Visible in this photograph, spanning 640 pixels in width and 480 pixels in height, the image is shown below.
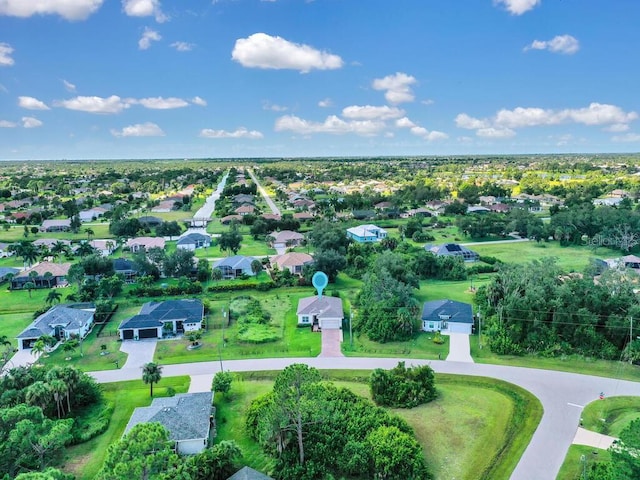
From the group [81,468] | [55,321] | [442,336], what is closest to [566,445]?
[442,336]

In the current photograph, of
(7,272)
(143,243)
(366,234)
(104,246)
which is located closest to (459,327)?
(366,234)

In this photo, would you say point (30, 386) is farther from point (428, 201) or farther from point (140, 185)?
point (140, 185)

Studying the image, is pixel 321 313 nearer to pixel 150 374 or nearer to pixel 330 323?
pixel 330 323

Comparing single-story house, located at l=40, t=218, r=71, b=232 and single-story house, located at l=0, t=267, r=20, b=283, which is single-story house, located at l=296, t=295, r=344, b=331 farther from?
single-story house, located at l=40, t=218, r=71, b=232

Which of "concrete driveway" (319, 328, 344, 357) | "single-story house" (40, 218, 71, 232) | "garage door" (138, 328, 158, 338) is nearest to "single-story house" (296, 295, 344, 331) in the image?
"concrete driveway" (319, 328, 344, 357)

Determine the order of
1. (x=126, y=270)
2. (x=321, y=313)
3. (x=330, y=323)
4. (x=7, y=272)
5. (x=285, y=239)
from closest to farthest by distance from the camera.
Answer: (x=330, y=323)
(x=321, y=313)
(x=126, y=270)
(x=7, y=272)
(x=285, y=239)

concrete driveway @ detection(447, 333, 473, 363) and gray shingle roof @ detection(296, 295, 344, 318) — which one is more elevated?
gray shingle roof @ detection(296, 295, 344, 318)
